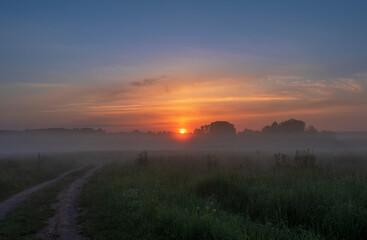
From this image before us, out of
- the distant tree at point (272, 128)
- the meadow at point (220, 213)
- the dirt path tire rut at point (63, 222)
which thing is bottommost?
the dirt path tire rut at point (63, 222)

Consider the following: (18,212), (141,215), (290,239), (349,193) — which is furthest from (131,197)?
(349,193)

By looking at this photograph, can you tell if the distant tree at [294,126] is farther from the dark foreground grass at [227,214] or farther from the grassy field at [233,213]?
the grassy field at [233,213]

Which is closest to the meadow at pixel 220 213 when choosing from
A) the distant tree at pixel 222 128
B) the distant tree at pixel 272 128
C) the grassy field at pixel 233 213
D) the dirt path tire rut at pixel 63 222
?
the grassy field at pixel 233 213

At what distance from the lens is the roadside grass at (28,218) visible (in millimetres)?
7759

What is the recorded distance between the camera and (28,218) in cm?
941

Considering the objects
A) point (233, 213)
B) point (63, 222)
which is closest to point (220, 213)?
point (233, 213)

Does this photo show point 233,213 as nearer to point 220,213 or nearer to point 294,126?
point 220,213

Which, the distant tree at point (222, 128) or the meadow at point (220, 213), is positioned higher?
the distant tree at point (222, 128)

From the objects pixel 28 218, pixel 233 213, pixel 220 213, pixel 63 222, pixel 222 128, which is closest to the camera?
pixel 220 213

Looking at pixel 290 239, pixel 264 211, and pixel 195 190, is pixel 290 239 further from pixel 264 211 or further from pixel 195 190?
pixel 195 190

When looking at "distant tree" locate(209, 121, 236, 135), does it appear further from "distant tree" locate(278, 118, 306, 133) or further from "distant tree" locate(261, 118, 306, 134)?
"distant tree" locate(278, 118, 306, 133)

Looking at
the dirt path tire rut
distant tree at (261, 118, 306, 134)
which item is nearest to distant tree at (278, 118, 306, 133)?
distant tree at (261, 118, 306, 134)

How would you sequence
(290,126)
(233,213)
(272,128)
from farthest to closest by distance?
(272,128), (290,126), (233,213)

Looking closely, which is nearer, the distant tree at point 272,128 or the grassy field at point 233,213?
the grassy field at point 233,213
